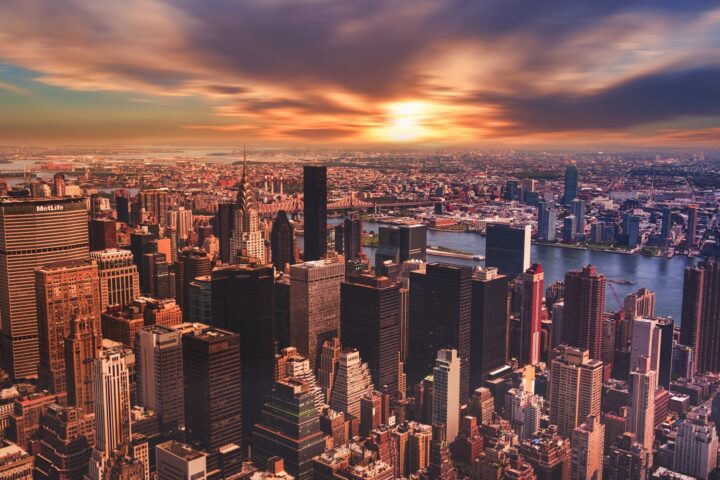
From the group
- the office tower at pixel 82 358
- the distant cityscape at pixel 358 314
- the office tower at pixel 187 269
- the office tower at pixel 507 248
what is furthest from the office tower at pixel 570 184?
the office tower at pixel 82 358

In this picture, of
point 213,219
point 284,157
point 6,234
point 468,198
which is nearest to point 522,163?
point 468,198

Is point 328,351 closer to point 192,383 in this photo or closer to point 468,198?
point 192,383

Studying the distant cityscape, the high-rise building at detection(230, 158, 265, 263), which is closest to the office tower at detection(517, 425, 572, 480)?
the distant cityscape

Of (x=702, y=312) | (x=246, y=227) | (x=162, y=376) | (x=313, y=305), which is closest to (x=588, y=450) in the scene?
(x=702, y=312)

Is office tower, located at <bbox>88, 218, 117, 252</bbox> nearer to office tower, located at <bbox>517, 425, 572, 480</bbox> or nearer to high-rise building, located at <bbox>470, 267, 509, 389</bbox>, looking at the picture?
high-rise building, located at <bbox>470, 267, 509, 389</bbox>

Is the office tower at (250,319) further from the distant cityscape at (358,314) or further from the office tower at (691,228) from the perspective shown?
the office tower at (691,228)

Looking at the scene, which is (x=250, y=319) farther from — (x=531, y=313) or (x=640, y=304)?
(x=640, y=304)
